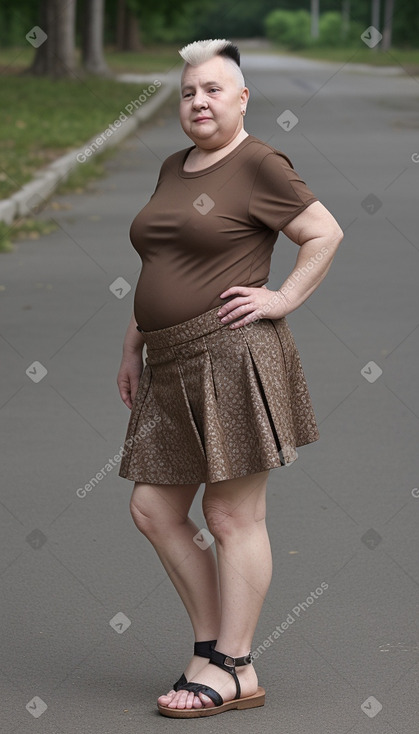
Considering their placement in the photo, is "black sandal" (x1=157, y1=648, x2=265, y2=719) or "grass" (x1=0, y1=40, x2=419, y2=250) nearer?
"black sandal" (x1=157, y1=648, x2=265, y2=719)

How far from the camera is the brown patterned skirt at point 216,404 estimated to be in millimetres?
3498

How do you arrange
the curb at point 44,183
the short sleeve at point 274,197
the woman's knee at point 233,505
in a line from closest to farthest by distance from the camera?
the short sleeve at point 274,197
the woman's knee at point 233,505
the curb at point 44,183

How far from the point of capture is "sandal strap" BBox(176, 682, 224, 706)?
3674 millimetres

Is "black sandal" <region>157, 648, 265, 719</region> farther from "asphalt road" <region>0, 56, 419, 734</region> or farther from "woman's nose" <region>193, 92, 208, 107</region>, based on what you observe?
"woman's nose" <region>193, 92, 208, 107</region>

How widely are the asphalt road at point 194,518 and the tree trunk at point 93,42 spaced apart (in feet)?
105

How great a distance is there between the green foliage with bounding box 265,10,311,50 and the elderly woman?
99.8m

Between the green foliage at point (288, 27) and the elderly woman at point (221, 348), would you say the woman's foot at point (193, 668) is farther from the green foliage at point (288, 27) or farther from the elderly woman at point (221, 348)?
the green foliage at point (288, 27)

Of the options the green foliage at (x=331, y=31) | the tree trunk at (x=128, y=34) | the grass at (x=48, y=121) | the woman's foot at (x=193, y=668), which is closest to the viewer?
the woman's foot at (x=193, y=668)

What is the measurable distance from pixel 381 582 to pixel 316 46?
95.2 metres

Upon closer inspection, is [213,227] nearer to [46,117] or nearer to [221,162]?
[221,162]

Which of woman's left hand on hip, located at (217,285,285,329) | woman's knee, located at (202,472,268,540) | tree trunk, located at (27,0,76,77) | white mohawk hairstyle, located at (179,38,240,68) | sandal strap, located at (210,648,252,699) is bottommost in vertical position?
sandal strap, located at (210,648,252,699)

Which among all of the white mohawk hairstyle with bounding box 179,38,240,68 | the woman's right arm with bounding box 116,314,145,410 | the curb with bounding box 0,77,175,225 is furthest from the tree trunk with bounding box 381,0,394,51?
the white mohawk hairstyle with bounding box 179,38,240,68

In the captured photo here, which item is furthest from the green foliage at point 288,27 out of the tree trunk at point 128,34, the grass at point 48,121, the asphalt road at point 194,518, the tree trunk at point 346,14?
the asphalt road at point 194,518

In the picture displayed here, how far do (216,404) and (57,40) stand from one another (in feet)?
113
